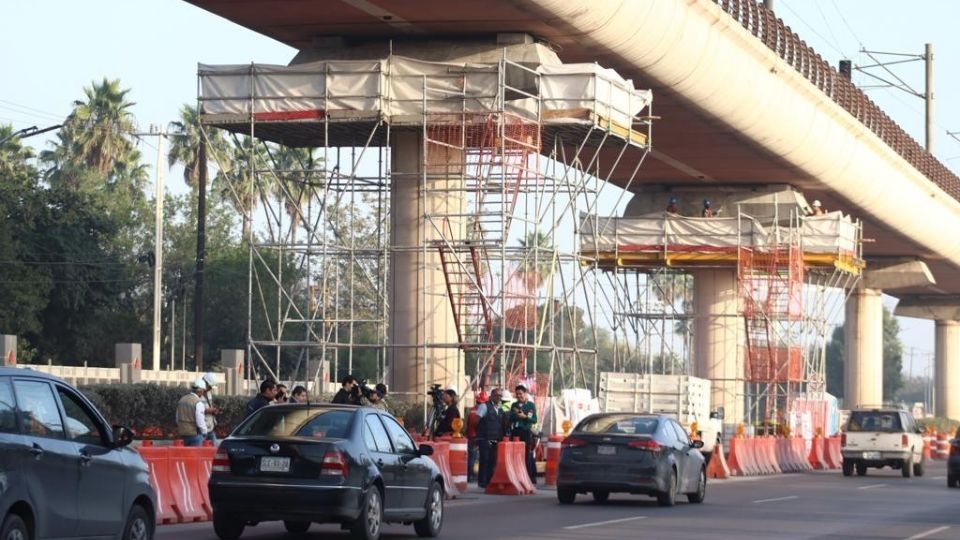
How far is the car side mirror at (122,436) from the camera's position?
14211mm

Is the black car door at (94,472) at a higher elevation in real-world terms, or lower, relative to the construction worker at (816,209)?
lower

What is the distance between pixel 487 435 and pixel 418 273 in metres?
9.70

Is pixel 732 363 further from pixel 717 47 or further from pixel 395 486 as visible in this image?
pixel 395 486

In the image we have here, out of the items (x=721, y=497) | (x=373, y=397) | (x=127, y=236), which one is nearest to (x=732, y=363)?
(x=721, y=497)

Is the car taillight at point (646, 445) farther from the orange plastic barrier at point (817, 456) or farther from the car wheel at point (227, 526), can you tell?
the orange plastic barrier at point (817, 456)

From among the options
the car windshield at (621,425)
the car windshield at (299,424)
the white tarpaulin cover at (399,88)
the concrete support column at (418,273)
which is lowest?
the car windshield at (621,425)

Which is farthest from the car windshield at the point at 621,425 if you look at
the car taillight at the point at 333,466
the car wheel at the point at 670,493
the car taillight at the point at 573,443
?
the car taillight at the point at 333,466

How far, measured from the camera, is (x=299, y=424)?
59.8 ft

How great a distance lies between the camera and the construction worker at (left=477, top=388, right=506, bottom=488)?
97.6 ft

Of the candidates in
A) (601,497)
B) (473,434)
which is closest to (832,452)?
(473,434)

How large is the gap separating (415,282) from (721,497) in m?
10.9

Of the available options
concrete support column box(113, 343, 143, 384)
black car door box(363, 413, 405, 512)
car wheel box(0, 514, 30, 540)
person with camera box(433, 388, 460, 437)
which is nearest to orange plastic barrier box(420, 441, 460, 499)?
person with camera box(433, 388, 460, 437)

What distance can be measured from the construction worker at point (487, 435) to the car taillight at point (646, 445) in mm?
4190

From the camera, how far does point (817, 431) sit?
53719 mm
